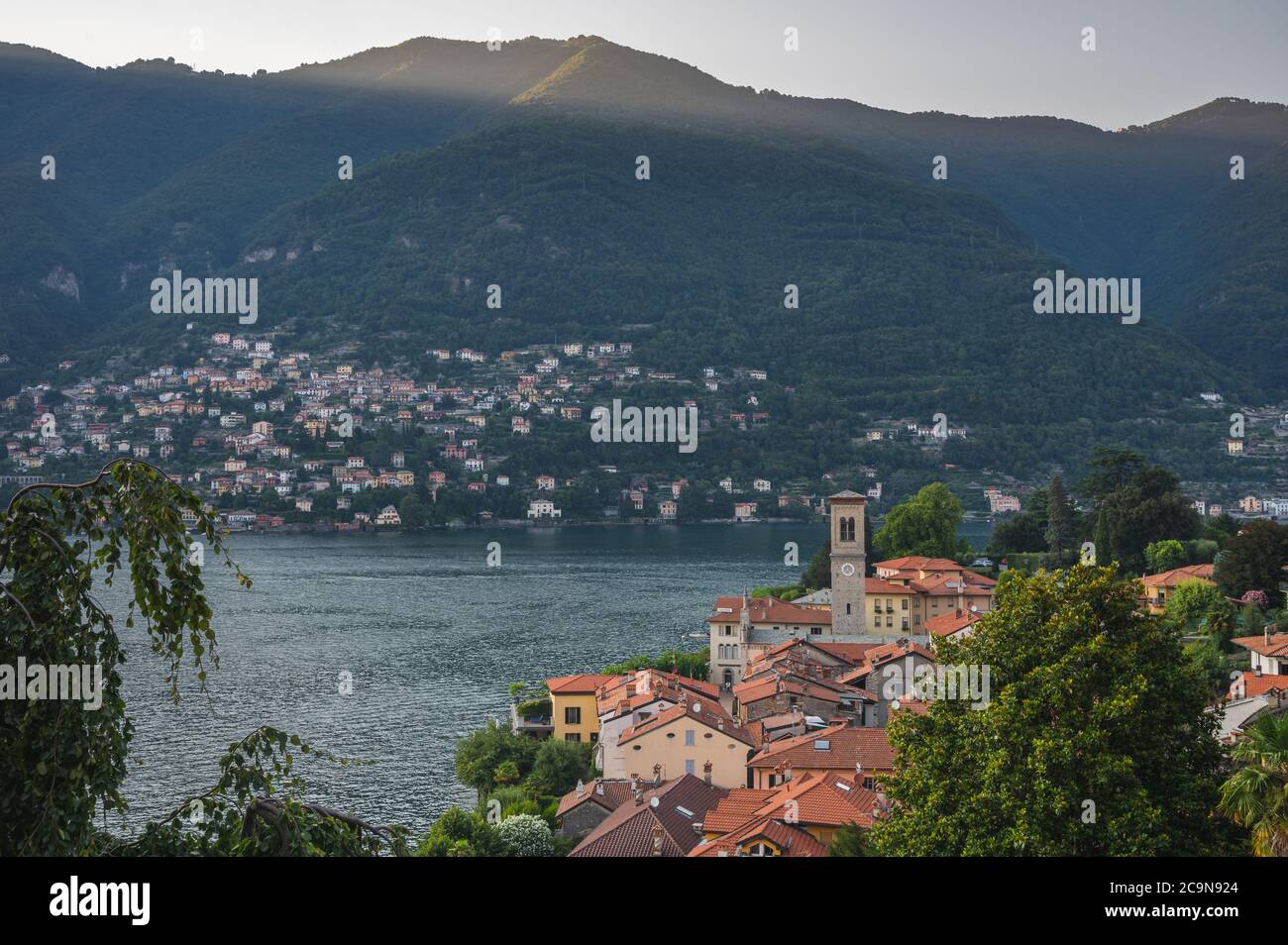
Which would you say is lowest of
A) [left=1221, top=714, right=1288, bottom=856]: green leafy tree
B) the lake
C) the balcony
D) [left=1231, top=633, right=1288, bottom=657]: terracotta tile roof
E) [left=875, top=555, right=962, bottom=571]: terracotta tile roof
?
the lake

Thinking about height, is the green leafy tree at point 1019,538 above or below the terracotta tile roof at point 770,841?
above

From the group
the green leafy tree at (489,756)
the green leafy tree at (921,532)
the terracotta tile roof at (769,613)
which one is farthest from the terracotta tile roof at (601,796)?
the green leafy tree at (921,532)

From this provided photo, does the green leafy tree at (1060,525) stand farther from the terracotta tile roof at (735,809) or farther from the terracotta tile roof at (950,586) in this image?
the terracotta tile roof at (735,809)

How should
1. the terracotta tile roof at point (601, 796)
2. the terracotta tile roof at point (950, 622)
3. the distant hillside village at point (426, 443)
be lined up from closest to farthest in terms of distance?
1. the terracotta tile roof at point (601, 796)
2. the terracotta tile roof at point (950, 622)
3. the distant hillside village at point (426, 443)

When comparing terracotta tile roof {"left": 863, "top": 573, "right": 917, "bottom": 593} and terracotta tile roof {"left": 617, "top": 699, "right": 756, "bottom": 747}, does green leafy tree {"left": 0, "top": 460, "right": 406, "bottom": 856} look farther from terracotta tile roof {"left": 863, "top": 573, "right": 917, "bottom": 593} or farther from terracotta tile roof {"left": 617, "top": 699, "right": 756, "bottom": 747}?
terracotta tile roof {"left": 863, "top": 573, "right": 917, "bottom": 593}

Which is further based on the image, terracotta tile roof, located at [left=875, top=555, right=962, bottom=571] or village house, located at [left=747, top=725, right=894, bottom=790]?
terracotta tile roof, located at [left=875, top=555, right=962, bottom=571]

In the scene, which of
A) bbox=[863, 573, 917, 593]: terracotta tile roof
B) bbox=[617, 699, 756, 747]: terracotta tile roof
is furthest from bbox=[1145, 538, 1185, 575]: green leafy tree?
bbox=[617, 699, 756, 747]: terracotta tile roof
